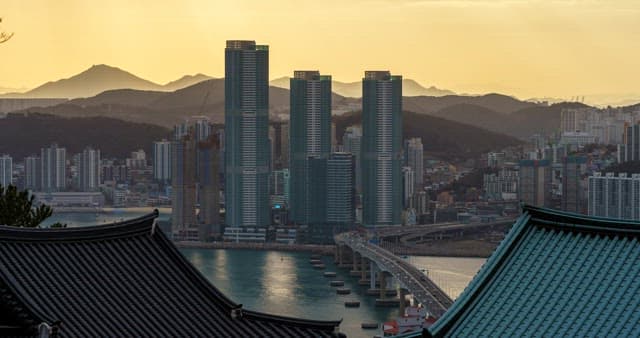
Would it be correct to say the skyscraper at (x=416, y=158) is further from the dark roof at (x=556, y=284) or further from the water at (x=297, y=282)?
the dark roof at (x=556, y=284)

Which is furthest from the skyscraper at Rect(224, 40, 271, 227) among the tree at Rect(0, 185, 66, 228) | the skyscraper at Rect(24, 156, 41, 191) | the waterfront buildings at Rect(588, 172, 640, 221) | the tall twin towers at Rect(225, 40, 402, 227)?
the tree at Rect(0, 185, 66, 228)

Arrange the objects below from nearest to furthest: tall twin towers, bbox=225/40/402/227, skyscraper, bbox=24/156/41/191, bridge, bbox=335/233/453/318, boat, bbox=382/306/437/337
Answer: boat, bbox=382/306/437/337, bridge, bbox=335/233/453/318, tall twin towers, bbox=225/40/402/227, skyscraper, bbox=24/156/41/191

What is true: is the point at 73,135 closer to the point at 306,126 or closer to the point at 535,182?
the point at 306,126

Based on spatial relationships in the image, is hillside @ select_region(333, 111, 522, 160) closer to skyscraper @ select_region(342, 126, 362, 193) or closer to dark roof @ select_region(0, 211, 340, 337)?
skyscraper @ select_region(342, 126, 362, 193)

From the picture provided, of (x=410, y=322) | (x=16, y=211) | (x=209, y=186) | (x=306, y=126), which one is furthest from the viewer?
(x=306, y=126)

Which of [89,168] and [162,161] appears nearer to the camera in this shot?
[89,168]

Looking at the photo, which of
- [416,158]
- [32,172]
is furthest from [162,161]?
[416,158]

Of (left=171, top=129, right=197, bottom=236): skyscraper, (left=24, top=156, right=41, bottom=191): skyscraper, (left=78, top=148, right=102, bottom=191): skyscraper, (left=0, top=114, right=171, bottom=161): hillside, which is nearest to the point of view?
(left=171, top=129, right=197, bottom=236): skyscraper
